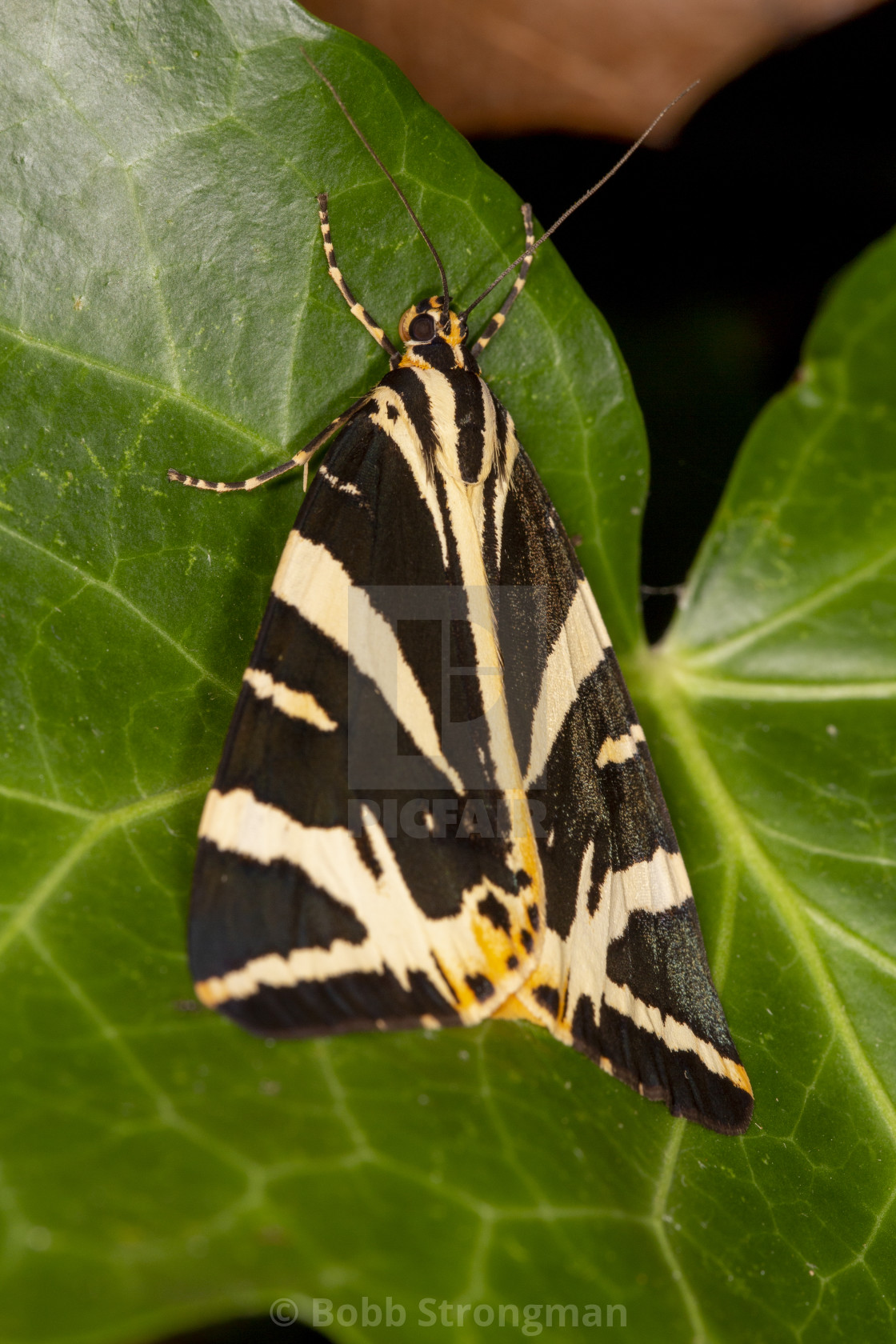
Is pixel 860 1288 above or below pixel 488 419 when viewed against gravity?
below

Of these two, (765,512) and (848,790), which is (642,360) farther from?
(848,790)

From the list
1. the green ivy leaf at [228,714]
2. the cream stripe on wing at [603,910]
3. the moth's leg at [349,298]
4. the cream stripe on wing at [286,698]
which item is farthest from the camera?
the moth's leg at [349,298]

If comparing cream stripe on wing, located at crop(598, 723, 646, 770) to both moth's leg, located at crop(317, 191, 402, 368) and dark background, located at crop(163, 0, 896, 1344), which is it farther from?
moth's leg, located at crop(317, 191, 402, 368)

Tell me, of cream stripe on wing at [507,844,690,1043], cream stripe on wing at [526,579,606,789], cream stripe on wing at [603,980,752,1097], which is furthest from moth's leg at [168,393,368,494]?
cream stripe on wing at [603,980,752,1097]

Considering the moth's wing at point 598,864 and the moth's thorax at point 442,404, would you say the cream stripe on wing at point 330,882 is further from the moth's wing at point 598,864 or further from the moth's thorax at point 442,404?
the moth's thorax at point 442,404

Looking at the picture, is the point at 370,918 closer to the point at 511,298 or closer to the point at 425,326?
the point at 425,326

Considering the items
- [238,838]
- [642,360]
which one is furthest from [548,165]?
[238,838]

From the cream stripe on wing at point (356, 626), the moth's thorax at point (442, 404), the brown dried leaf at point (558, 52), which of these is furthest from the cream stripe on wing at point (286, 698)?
the brown dried leaf at point (558, 52)
